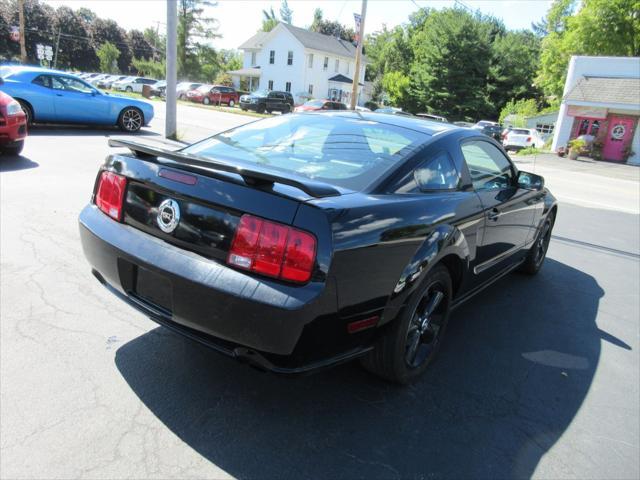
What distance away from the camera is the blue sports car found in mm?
10945

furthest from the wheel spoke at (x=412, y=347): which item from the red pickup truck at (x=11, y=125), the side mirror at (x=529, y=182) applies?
the red pickup truck at (x=11, y=125)

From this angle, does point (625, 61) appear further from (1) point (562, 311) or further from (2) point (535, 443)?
(2) point (535, 443)

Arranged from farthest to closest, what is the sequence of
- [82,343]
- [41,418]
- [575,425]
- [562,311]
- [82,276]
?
[562,311]
[82,276]
[82,343]
[575,425]
[41,418]

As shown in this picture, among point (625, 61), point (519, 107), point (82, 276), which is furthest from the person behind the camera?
point (519, 107)

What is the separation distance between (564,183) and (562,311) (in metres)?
12.0

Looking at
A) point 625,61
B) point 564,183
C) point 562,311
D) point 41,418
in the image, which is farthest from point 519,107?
point 41,418

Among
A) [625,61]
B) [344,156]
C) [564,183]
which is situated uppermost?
[625,61]

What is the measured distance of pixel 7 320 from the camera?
330cm

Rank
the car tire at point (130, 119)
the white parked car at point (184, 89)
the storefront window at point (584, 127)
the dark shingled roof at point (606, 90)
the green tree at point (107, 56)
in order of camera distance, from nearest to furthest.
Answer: the car tire at point (130, 119)
the dark shingled roof at point (606, 90)
the storefront window at point (584, 127)
the white parked car at point (184, 89)
the green tree at point (107, 56)

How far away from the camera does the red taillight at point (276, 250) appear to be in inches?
87.0

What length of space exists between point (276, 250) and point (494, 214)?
2.18 metres

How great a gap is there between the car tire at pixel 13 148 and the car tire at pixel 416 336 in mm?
7481

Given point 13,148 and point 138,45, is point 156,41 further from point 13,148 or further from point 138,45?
point 13,148

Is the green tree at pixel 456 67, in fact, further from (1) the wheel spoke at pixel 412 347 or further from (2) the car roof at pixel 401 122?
(1) the wheel spoke at pixel 412 347
